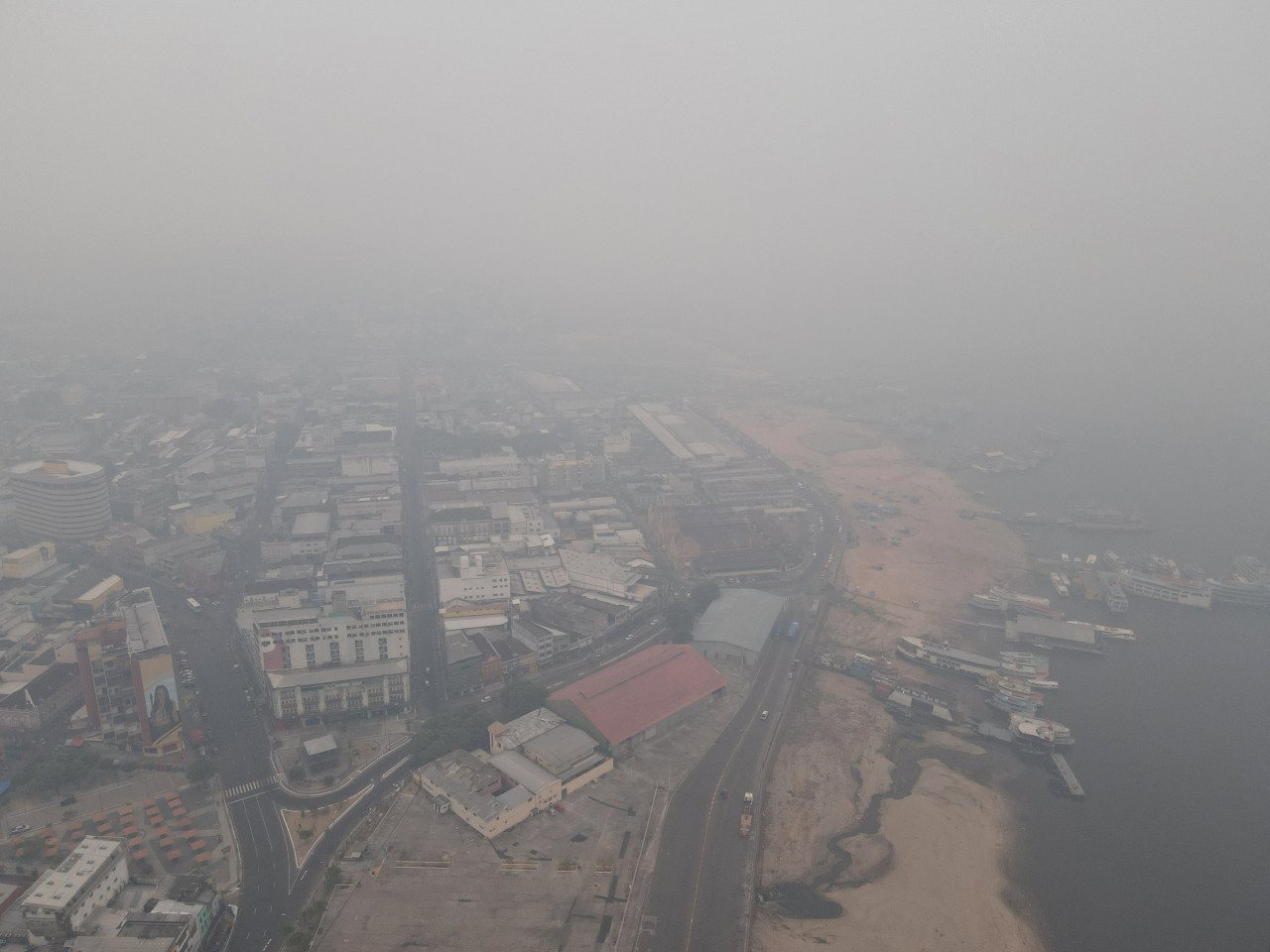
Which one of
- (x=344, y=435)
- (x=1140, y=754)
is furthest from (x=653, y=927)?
(x=344, y=435)

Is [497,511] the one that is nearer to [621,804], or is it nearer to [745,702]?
[745,702]

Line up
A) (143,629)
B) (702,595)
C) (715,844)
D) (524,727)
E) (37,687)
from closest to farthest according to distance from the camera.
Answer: (715,844)
(524,727)
(37,687)
(143,629)
(702,595)

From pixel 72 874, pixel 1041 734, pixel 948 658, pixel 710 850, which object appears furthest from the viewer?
pixel 948 658

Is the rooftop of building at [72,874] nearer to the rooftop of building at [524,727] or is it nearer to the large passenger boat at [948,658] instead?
the rooftop of building at [524,727]

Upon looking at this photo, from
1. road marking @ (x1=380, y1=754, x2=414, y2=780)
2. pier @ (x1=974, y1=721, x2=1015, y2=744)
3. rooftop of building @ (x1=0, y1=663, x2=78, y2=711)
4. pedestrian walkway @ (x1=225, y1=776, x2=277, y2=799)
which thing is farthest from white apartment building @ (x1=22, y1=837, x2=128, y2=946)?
pier @ (x1=974, y1=721, x2=1015, y2=744)

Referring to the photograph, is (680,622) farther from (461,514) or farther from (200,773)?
(200,773)

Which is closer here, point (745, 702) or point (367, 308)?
point (745, 702)

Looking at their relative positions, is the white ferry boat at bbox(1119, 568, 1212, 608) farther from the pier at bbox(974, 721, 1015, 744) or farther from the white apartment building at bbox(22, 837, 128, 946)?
the white apartment building at bbox(22, 837, 128, 946)

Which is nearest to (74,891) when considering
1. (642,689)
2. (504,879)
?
(504,879)
